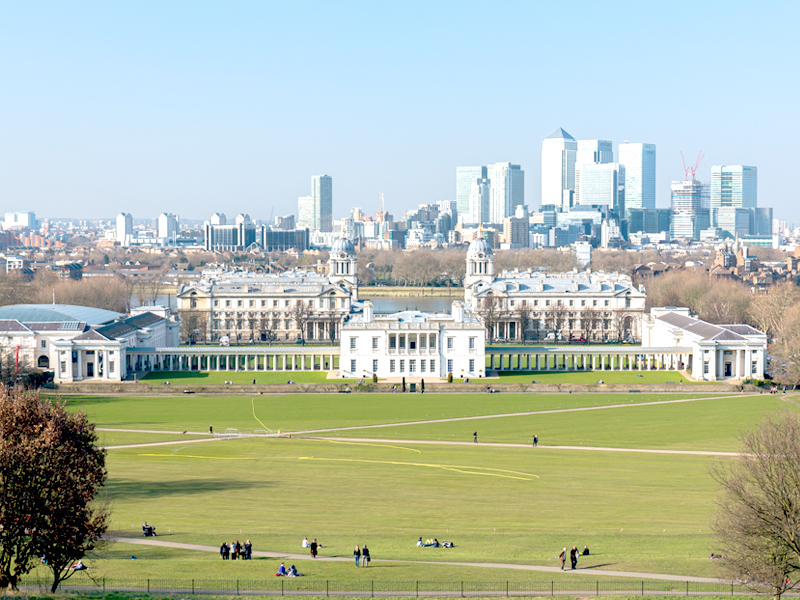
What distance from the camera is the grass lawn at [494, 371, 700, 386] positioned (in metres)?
82.8

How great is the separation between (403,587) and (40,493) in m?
9.56

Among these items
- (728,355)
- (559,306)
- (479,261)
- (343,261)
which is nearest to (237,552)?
(728,355)

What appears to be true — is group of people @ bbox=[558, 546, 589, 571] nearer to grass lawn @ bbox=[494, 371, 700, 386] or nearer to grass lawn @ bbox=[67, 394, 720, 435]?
grass lawn @ bbox=[67, 394, 720, 435]

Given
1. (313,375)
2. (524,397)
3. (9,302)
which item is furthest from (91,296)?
(524,397)

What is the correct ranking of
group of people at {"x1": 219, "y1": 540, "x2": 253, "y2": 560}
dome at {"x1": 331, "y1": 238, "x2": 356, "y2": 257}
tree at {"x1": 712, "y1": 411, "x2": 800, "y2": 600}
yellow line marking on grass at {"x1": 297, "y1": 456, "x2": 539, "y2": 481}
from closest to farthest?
tree at {"x1": 712, "y1": 411, "x2": 800, "y2": 600}, group of people at {"x1": 219, "y1": 540, "x2": 253, "y2": 560}, yellow line marking on grass at {"x1": 297, "y1": 456, "x2": 539, "y2": 481}, dome at {"x1": 331, "y1": 238, "x2": 356, "y2": 257}

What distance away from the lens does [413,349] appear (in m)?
86.9

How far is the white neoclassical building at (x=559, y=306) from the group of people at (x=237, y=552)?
81812 millimetres

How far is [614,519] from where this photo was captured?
37.4m

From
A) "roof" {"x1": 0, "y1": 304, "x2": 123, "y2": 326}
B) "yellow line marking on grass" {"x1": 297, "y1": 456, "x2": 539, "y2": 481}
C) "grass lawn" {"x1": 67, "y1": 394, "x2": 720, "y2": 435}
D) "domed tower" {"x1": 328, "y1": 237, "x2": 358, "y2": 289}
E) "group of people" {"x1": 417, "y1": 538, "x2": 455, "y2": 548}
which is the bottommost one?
"grass lawn" {"x1": 67, "y1": 394, "x2": 720, "y2": 435}

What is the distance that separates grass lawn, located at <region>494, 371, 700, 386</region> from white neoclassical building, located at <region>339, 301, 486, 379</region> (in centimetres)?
347

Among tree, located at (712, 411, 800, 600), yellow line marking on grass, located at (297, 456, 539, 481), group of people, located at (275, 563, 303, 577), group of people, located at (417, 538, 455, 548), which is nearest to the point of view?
tree, located at (712, 411, 800, 600)

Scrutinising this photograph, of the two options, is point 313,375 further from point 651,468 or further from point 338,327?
point 651,468

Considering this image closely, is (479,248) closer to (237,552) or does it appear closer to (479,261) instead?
(479,261)

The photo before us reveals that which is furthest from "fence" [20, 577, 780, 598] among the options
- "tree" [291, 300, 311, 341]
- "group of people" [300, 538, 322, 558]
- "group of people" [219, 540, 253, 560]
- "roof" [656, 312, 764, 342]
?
"tree" [291, 300, 311, 341]
